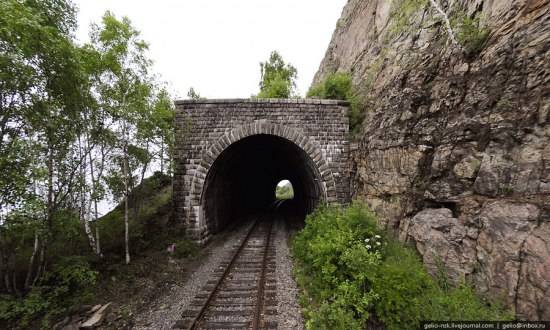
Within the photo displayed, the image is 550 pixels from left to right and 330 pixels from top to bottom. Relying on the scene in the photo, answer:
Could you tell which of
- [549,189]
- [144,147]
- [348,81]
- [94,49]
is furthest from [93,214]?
[348,81]

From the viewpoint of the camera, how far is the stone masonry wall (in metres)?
9.20

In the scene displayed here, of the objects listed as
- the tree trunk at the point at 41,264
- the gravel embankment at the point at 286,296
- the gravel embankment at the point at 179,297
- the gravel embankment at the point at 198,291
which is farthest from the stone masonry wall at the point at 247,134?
the tree trunk at the point at 41,264

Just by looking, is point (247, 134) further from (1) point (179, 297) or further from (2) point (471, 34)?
(2) point (471, 34)

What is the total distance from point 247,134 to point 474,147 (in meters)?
7.66

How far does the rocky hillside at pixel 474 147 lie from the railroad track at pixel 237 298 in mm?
4113

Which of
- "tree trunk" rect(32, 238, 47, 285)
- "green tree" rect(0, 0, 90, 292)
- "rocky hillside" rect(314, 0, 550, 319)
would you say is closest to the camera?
"rocky hillside" rect(314, 0, 550, 319)

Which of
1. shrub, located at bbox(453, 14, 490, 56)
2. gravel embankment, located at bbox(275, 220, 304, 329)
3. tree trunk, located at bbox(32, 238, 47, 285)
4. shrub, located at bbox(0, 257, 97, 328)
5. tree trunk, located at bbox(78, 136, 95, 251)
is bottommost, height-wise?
gravel embankment, located at bbox(275, 220, 304, 329)

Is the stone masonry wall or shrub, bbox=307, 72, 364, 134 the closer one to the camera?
the stone masonry wall

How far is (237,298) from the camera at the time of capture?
544 centimetres

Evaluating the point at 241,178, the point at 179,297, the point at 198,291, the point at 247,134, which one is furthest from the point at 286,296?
the point at 241,178

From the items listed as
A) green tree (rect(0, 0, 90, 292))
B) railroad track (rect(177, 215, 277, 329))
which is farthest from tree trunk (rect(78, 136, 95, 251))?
railroad track (rect(177, 215, 277, 329))

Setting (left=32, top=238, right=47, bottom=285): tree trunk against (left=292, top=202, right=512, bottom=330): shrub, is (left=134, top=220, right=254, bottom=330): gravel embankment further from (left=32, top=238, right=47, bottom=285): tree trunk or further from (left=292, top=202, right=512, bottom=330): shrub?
(left=32, top=238, right=47, bottom=285): tree trunk

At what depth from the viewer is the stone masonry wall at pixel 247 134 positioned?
9203 mm

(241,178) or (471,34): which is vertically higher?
(471,34)
